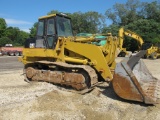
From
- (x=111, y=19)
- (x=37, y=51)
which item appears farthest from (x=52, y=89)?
(x=111, y=19)

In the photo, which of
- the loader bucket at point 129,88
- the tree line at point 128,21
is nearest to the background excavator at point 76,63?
the loader bucket at point 129,88

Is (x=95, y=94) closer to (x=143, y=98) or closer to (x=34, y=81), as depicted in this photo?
(x=143, y=98)

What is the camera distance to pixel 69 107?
5.89 metres

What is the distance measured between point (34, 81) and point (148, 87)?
13.2 ft

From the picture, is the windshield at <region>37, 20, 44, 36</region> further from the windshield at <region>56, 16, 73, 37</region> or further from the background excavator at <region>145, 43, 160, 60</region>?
the background excavator at <region>145, 43, 160, 60</region>

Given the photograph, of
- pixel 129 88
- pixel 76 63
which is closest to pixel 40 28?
pixel 76 63

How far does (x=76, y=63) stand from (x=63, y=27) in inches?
65.1

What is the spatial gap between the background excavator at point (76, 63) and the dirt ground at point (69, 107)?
0.36 metres

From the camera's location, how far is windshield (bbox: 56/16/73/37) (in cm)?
868

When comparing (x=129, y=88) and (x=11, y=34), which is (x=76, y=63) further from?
(x=11, y=34)

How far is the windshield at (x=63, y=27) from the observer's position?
342 inches

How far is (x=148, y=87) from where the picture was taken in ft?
23.2

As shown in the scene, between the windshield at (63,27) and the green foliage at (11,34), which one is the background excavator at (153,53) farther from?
the green foliage at (11,34)

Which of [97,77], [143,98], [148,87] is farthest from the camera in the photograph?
[97,77]
